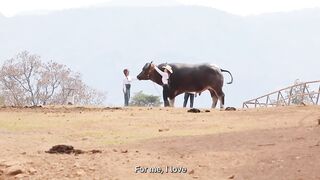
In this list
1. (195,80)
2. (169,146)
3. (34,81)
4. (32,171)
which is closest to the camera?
(32,171)

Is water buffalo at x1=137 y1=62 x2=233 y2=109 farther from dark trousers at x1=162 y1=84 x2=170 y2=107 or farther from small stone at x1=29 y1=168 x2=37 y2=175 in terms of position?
small stone at x1=29 y1=168 x2=37 y2=175

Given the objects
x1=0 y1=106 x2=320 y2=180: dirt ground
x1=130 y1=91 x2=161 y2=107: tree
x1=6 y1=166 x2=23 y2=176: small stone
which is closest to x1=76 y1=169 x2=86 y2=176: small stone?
x1=0 y1=106 x2=320 y2=180: dirt ground

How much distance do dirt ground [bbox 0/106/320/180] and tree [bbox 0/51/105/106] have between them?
33.2 m

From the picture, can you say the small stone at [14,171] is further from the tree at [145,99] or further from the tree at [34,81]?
the tree at [145,99]

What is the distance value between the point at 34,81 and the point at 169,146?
40922 mm

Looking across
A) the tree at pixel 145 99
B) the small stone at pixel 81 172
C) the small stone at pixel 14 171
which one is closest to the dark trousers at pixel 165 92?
the small stone at pixel 14 171

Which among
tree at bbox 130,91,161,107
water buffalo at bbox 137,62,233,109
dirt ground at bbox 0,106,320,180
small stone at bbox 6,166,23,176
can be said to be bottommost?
small stone at bbox 6,166,23,176

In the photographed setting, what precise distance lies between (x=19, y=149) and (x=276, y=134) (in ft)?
13.0

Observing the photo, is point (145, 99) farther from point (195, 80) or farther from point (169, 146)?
point (169, 146)

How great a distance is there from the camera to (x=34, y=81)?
1953 inches

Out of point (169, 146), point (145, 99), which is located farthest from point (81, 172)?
point (145, 99)

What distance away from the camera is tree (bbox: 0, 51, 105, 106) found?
1857 inches

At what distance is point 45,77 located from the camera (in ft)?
158

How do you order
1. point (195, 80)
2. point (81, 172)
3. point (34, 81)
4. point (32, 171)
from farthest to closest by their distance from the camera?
point (34, 81) → point (195, 80) → point (32, 171) → point (81, 172)
